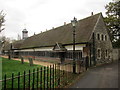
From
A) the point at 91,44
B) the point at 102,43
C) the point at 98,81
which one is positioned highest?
the point at 102,43

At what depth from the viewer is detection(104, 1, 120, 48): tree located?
28500 mm

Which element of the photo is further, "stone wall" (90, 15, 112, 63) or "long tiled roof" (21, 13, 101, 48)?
"stone wall" (90, 15, 112, 63)

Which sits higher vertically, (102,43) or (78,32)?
(78,32)

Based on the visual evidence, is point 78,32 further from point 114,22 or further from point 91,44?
point 114,22

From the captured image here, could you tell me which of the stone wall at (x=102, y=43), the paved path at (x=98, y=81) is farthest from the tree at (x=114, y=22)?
the paved path at (x=98, y=81)

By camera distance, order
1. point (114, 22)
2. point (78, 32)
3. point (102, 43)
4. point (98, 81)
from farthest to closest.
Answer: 1. point (114, 22)
2. point (78, 32)
3. point (102, 43)
4. point (98, 81)

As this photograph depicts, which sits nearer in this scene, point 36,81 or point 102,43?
point 36,81

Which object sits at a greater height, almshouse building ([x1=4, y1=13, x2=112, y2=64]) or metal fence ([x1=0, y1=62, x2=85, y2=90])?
almshouse building ([x1=4, y1=13, x2=112, y2=64])

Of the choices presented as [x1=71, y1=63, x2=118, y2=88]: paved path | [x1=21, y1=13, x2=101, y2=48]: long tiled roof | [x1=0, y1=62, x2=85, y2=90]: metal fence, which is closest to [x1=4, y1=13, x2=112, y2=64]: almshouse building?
[x1=21, y1=13, x2=101, y2=48]: long tiled roof

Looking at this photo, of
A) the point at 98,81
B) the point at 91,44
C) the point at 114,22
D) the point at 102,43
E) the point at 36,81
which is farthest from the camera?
the point at 114,22

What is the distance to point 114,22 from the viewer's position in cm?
2836

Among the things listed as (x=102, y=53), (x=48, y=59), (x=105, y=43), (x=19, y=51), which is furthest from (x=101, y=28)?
(x=19, y=51)

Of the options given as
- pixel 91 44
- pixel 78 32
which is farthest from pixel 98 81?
pixel 78 32

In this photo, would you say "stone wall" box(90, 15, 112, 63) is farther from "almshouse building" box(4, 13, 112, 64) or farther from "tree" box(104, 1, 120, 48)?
"tree" box(104, 1, 120, 48)
